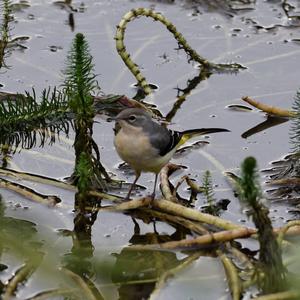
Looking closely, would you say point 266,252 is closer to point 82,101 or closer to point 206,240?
point 206,240

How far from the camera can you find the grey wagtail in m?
7.27

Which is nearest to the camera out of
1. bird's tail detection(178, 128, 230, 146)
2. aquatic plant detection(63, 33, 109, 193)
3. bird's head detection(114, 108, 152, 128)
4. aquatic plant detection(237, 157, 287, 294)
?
aquatic plant detection(237, 157, 287, 294)

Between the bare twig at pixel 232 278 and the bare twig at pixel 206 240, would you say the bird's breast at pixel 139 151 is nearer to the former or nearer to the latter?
the bare twig at pixel 206 240

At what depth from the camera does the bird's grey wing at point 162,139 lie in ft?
24.1

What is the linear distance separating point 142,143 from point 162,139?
0.19m

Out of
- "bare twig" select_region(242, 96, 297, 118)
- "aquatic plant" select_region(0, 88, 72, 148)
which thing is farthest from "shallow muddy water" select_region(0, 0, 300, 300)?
"aquatic plant" select_region(0, 88, 72, 148)

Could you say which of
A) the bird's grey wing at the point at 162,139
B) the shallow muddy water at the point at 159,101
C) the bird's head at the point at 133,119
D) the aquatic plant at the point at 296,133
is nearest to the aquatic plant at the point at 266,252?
the shallow muddy water at the point at 159,101

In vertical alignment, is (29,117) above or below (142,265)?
above

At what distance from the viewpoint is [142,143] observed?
7.29 m

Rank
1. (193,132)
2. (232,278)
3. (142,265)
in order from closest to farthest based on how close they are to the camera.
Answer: (232,278) → (142,265) → (193,132)

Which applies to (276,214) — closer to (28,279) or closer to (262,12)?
(28,279)

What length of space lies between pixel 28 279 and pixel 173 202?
1.45 metres

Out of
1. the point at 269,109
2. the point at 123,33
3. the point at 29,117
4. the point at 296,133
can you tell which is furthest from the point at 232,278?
the point at 123,33

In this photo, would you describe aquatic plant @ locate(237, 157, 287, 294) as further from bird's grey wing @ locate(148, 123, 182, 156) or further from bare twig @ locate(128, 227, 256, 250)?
bird's grey wing @ locate(148, 123, 182, 156)
